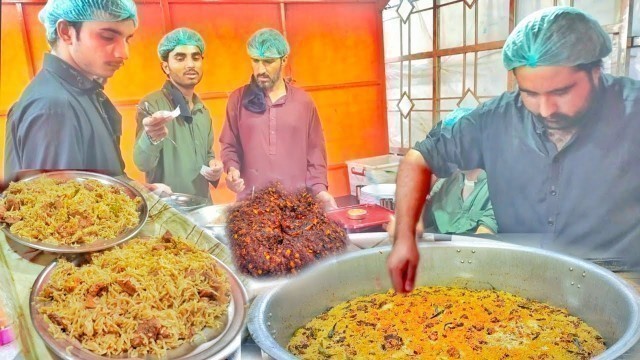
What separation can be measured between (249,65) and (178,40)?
0.81 feet

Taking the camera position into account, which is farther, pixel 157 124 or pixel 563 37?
pixel 157 124

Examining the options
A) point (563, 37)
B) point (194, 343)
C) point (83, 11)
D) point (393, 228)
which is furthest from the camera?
point (393, 228)

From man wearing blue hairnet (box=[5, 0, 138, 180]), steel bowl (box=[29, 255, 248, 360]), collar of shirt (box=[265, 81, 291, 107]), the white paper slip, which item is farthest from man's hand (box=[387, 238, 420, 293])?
man wearing blue hairnet (box=[5, 0, 138, 180])

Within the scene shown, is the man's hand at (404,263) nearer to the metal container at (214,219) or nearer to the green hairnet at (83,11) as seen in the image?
the metal container at (214,219)

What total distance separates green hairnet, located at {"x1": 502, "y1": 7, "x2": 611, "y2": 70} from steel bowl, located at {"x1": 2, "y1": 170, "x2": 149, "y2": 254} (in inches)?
56.5

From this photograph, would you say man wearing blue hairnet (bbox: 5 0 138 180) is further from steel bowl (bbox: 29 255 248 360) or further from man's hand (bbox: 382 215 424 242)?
man's hand (bbox: 382 215 424 242)

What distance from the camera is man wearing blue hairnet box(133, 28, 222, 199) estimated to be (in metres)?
1.64

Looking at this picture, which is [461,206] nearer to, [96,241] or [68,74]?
[96,241]

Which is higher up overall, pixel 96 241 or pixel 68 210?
pixel 68 210

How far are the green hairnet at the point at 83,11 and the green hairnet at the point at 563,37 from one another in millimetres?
1258

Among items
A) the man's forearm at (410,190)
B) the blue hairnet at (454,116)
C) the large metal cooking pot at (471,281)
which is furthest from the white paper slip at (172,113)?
the blue hairnet at (454,116)

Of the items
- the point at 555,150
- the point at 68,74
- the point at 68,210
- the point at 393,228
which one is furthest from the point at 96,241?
the point at 555,150

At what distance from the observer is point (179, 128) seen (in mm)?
1702

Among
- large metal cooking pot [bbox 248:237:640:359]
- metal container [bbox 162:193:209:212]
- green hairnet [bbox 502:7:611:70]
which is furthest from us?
metal container [bbox 162:193:209:212]
